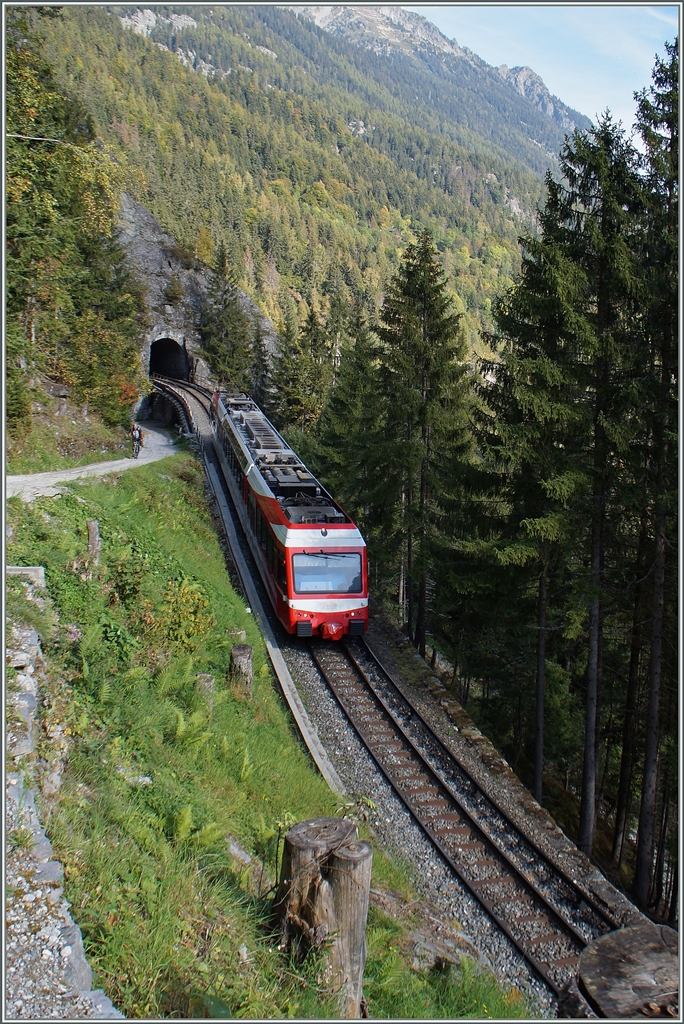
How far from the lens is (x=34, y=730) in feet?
19.3

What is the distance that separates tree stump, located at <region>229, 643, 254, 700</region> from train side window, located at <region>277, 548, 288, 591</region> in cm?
400

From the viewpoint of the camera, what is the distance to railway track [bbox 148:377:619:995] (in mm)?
8617

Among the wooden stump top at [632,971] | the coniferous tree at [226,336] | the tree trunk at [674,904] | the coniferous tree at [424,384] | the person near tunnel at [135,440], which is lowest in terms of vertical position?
the tree trunk at [674,904]

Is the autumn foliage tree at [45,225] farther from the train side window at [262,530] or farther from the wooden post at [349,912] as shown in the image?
the wooden post at [349,912]

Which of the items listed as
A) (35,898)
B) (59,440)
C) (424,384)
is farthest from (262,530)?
(35,898)

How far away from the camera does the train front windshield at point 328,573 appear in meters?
15.8

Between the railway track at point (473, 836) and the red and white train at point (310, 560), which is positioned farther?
the red and white train at point (310, 560)

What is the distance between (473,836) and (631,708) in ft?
21.2

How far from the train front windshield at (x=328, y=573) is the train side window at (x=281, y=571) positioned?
0.36m

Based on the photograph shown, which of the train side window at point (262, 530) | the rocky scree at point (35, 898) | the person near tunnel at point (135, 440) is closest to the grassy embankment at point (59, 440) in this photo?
the person near tunnel at point (135, 440)

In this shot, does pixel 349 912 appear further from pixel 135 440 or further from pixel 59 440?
pixel 135 440

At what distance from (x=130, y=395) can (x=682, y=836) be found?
31.4m

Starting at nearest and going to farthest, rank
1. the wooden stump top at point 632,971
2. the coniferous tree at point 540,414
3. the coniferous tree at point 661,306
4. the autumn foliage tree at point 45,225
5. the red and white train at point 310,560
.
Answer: the wooden stump top at point 632,971, the coniferous tree at point 661,306, the coniferous tree at point 540,414, the autumn foliage tree at point 45,225, the red and white train at point 310,560

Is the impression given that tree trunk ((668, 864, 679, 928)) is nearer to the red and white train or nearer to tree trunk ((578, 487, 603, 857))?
tree trunk ((578, 487, 603, 857))
